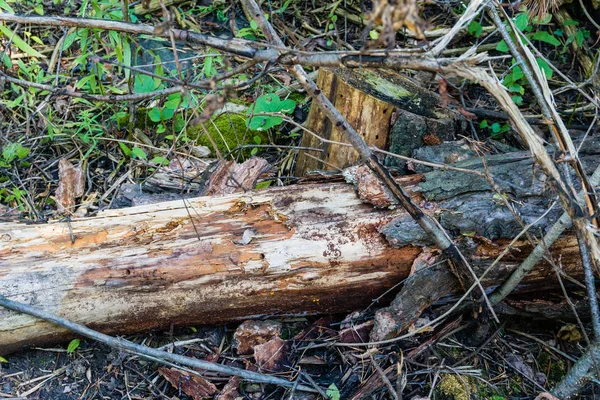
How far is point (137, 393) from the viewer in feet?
7.82

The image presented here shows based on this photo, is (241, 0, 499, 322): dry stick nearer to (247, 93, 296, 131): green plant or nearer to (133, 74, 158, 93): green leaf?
(247, 93, 296, 131): green plant

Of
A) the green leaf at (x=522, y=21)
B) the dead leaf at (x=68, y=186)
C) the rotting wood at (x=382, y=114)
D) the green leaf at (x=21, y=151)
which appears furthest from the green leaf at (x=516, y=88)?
the green leaf at (x=21, y=151)

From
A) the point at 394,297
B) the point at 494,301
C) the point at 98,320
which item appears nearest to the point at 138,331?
the point at 98,320

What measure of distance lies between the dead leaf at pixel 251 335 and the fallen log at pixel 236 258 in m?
0.07

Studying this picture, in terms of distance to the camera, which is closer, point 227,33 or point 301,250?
point 301,250

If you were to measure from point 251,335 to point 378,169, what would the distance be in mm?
995

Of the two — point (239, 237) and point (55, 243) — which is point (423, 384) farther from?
point (55, 243)

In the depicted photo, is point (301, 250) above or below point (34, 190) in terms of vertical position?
above

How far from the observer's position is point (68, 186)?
322 cm

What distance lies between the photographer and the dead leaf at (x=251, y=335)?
2451 millimetres

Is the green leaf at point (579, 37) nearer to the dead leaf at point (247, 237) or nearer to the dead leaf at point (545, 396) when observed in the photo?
the dead leaf at point (545, 396)

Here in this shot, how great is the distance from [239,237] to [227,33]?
229cm

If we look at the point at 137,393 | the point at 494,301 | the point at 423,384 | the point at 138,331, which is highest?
the point at 494,301

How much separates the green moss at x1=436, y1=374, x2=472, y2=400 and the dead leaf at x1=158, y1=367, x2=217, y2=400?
1.00 m
